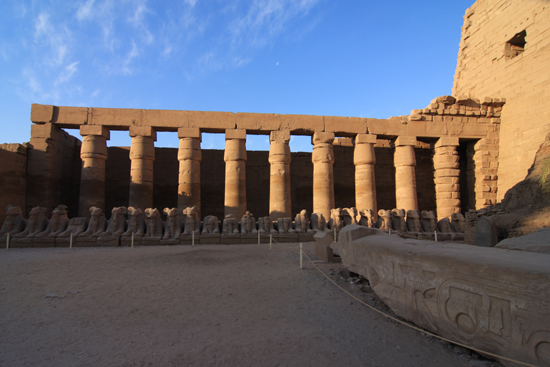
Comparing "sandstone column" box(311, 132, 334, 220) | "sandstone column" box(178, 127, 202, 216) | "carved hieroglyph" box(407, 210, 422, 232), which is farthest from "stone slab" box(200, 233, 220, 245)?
"carved hieroglyph" box(407, 210, 422, 232)

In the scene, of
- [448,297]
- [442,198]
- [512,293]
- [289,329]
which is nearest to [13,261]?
[289,329]

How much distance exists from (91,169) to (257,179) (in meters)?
7.46

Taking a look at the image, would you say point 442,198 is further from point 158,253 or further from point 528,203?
point 158,253

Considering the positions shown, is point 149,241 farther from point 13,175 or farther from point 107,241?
point 13,175

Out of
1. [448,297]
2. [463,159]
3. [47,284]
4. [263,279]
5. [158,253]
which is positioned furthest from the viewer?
[463,159]

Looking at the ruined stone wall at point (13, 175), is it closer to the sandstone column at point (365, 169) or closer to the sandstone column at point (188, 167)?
the sandstone column at point (188, 167)

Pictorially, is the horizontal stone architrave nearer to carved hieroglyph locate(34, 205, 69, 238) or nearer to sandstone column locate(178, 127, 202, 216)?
sandstone column locate(178, 127, 202, 216)

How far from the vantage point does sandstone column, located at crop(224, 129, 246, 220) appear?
11617mm

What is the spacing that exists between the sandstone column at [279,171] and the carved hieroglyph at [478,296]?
8.50 meters

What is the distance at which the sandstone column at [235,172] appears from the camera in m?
11.6

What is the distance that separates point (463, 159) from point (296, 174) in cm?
808

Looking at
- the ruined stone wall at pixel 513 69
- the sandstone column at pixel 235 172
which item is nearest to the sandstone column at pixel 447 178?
the ruined stone wall at pixel 513 69

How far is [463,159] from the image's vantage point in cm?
Result: 1474

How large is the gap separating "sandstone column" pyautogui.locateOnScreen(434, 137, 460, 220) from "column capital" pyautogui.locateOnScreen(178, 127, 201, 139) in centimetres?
986
